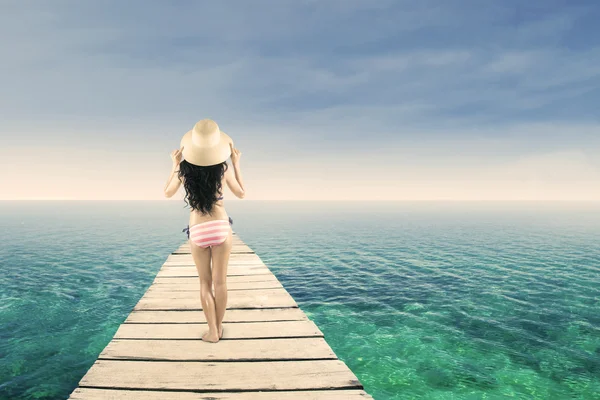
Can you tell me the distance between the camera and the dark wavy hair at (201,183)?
4.25 m

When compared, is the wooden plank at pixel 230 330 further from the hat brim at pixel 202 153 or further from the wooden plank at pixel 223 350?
the hat brim at pixel 202 153

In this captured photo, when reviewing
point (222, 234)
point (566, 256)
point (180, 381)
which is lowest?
point (566, 256)

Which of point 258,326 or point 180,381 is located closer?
point 180,381

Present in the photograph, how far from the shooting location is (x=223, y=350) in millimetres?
4301

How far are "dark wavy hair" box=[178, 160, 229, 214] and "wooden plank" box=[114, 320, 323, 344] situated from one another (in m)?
1.94

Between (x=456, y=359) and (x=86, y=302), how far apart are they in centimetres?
1608

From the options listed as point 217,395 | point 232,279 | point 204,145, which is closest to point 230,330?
point 217,395

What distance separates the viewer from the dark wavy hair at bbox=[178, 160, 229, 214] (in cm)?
425

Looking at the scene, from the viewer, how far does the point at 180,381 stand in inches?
141

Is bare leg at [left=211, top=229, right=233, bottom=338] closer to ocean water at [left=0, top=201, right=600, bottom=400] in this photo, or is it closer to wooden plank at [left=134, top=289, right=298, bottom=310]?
wooden plank at [left=134, top=289, right=298, bottom=310]

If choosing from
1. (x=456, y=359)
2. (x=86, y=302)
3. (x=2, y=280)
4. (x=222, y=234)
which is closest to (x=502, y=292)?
(x=456, y=359)

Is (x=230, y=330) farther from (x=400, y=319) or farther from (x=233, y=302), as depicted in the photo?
(x=400, y=319)

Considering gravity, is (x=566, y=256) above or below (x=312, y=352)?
below

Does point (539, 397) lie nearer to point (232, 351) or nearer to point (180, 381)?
point (232, 351)
